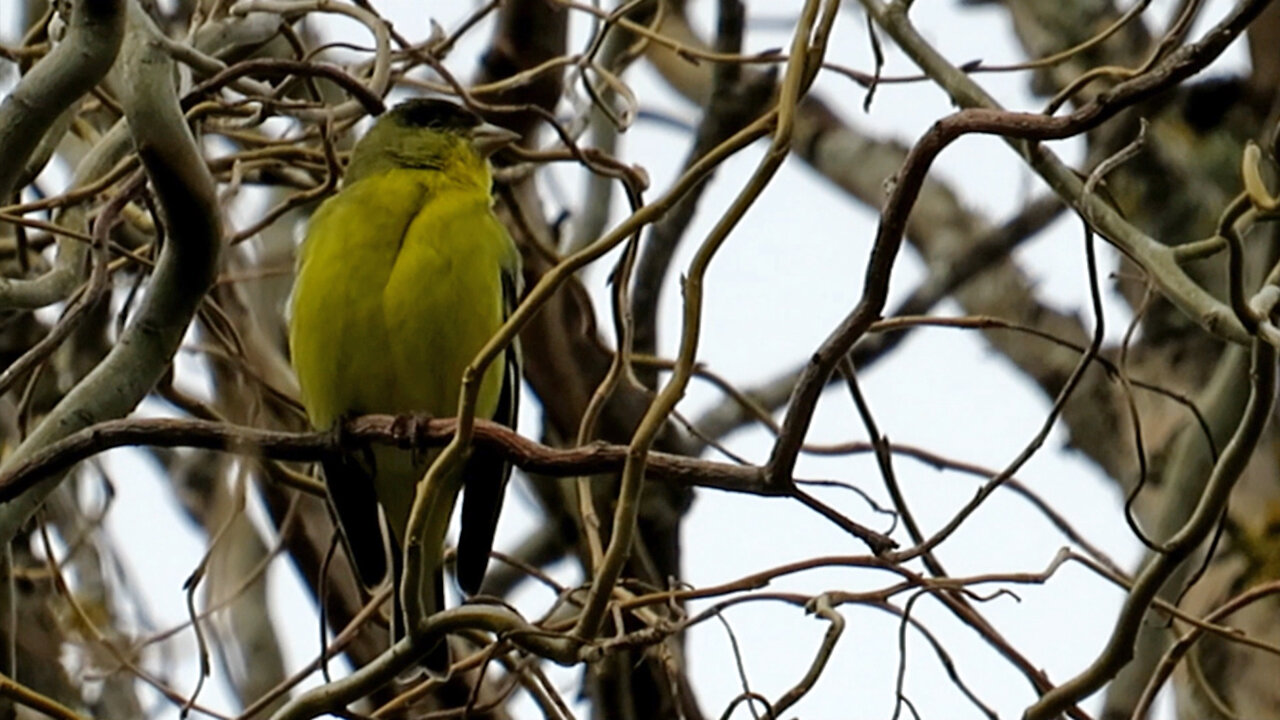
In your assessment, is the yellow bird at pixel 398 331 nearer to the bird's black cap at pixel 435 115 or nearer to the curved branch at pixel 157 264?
the bird's black cap at pixel 435 115

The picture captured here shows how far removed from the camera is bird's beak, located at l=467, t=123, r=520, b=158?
→ 452cm

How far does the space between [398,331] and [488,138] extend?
66cm

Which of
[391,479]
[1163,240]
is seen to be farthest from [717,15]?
[1163,240]

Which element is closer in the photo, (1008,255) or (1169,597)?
(1169,597)

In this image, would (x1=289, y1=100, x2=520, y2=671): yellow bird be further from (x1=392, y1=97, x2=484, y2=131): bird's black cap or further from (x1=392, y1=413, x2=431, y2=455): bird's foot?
(x1=392, y1=413, x2=431, y2=455): bird's foot

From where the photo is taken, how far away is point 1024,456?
8.69 ft

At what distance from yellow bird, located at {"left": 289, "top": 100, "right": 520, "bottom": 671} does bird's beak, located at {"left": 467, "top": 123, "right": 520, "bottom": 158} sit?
0.66 ft

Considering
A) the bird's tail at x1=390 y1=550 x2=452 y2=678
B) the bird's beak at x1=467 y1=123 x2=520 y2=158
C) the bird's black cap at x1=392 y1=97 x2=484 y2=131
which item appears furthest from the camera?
the bird's black cap at x1=392 y1=97 x2=484 y2=131

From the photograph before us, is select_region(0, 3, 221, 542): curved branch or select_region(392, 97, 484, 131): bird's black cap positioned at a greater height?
select_region(392, 97, 484, 131): bird's black cap

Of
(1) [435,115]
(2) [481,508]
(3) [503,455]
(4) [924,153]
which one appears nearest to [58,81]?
(3) [503,455]

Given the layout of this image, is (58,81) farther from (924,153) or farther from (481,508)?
(481,508)

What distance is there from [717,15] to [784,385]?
1684 mm

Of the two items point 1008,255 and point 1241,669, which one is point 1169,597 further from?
point 1008,255

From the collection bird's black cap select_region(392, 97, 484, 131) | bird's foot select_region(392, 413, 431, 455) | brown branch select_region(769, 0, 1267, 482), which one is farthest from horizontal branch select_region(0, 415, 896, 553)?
bird's black cap select_region(392, 97, 484, 131)
